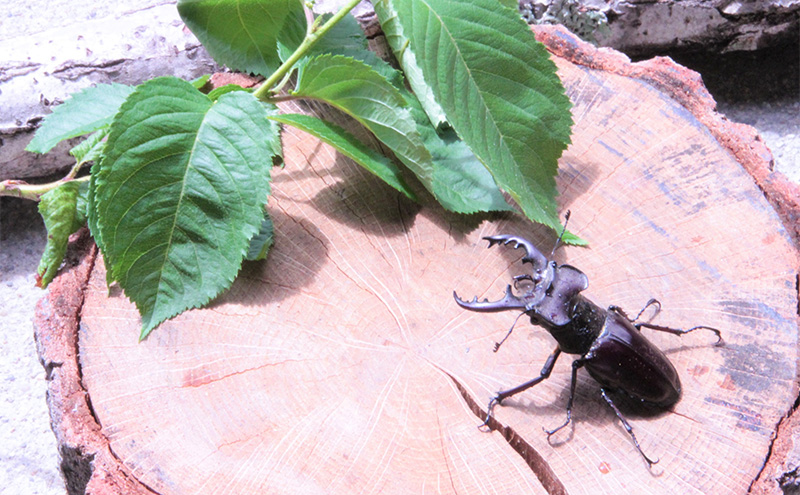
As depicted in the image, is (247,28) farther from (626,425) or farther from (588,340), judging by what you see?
(626,425)

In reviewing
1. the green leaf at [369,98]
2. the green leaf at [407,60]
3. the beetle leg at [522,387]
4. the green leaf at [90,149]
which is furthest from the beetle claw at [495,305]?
the green leaf at [90,149]

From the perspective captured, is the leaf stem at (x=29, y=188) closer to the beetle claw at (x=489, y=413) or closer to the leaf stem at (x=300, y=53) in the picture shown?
the leaf stem at (x=300, y=53)

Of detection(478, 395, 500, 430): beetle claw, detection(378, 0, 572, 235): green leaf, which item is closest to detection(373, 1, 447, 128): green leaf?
detection(378, 0, 572, 235): green leaf

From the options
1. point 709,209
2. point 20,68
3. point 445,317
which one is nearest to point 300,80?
point 445,317

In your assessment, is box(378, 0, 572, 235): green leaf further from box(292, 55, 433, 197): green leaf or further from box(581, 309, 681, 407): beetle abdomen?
box(581, 309, 681, 407): beetle abdomen

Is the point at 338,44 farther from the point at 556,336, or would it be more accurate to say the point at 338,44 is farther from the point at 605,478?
the point at 605,478
